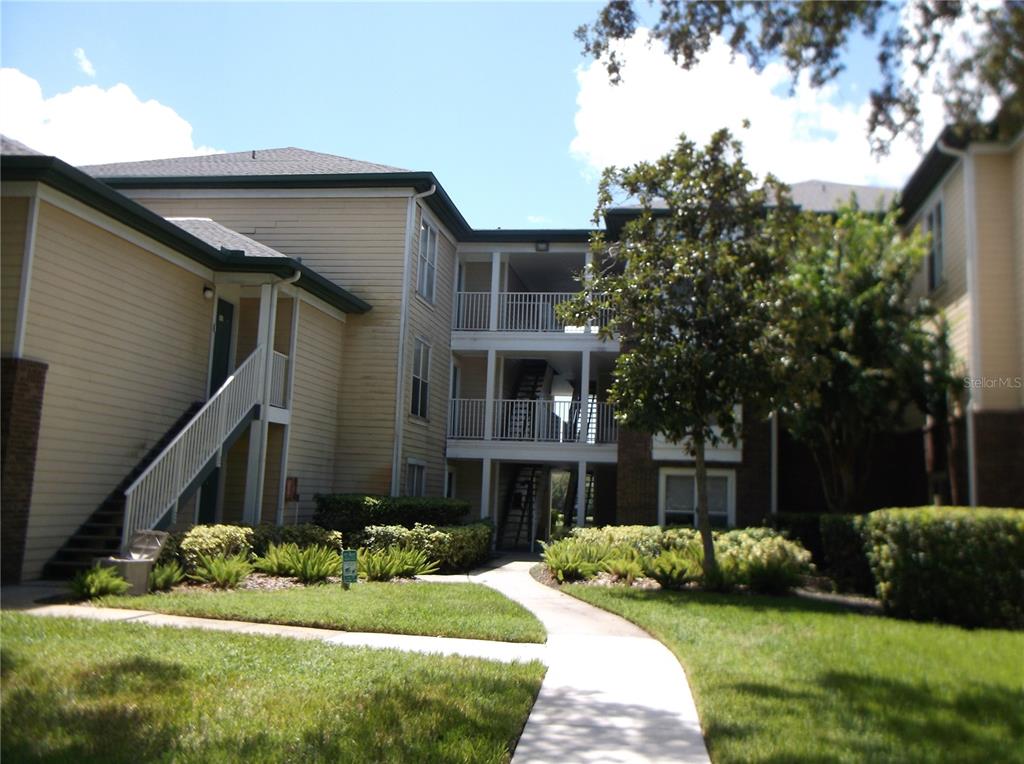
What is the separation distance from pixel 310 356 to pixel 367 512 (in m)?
3.55

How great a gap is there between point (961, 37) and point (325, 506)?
557 inches

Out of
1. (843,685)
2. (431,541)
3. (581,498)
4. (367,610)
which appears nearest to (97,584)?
(367,610)

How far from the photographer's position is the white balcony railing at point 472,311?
79.6 feet

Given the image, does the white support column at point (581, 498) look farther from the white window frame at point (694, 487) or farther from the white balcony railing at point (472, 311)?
the white balcony railing at point (472, 311)

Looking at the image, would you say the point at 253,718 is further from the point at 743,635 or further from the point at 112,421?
the point at 112,421

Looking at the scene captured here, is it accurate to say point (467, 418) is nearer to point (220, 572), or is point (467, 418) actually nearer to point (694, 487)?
point (694, 487)

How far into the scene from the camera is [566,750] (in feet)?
17.4

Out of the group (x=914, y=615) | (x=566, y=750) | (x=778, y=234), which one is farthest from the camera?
(x=778, y=234)

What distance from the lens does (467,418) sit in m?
24.1

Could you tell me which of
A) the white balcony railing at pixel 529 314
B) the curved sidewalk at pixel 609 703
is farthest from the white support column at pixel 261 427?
the white balcony railing at pixel 529 314

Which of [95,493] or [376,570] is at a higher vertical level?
[95,493]

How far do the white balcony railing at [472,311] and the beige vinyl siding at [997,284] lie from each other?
13225 mm

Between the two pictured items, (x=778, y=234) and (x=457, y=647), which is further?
(x=778, y=234)

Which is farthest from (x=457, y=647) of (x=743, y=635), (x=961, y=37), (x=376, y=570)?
(x=961, y=37)
